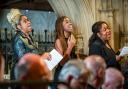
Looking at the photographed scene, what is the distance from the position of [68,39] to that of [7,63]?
96.2 inches

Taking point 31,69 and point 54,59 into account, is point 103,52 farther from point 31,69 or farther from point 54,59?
point 31,69

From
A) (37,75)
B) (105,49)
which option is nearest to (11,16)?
(105,49)

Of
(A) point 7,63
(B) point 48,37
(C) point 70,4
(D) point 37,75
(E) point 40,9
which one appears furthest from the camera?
(E) point 40,9

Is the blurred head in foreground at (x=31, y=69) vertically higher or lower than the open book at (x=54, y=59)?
higher

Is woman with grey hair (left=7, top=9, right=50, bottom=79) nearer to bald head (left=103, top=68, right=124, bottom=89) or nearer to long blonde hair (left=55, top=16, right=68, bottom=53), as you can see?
long blonde hair (left=55, top=16, right=68, bottom=53)

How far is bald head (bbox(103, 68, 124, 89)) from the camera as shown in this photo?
11.2 feet

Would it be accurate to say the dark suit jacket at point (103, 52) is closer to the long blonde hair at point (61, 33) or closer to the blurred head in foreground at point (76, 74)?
the long blonde hair at point (61, 33)

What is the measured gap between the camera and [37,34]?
9.26 meters

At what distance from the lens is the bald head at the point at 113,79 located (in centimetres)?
341

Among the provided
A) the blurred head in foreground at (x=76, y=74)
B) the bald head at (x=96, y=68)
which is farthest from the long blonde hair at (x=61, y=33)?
the blurred head in foreground at (x=76, y=74)

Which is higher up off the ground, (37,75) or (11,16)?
(11,16)

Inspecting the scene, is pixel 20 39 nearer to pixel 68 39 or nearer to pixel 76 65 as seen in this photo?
pixel 68 39

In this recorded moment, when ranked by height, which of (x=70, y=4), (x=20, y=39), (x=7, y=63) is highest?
(x=70, y=4)

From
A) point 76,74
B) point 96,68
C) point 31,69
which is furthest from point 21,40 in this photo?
point 31,69
